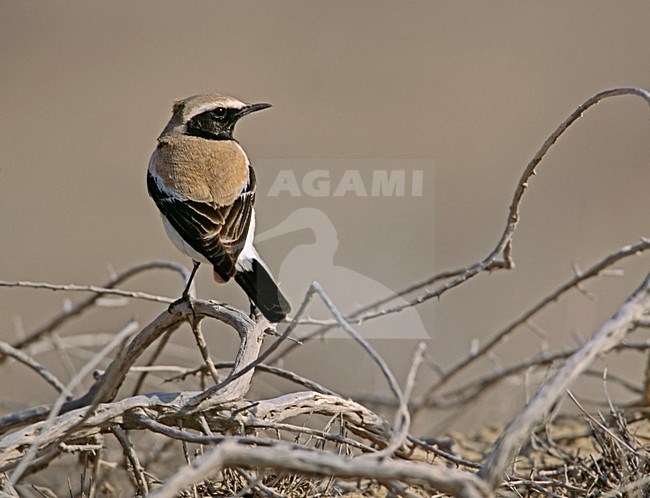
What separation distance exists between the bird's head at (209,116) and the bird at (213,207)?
0.03 meters

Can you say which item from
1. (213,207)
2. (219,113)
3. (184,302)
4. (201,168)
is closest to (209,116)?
(219,113)

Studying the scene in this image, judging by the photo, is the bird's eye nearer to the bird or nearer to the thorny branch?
the bird

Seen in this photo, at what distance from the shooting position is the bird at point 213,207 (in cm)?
432

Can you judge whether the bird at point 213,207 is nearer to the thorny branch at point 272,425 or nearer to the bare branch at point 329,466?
the thorny branch at point 272,425

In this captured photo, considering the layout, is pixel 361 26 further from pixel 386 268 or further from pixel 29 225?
pixel 386 268

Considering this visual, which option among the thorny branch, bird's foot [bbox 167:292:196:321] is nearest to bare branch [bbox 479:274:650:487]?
the thorny branch

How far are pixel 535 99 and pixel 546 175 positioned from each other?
2.88 meters

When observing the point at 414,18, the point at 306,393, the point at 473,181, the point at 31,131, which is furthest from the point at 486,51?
the point at 306,393

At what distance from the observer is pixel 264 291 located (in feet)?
14.2

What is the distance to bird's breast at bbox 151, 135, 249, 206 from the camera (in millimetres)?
4586

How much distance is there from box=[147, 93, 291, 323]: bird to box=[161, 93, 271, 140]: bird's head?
0.03 meters

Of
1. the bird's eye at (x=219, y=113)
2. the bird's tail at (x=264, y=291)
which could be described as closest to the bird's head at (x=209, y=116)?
the bird's eye at (x=219, y=113)

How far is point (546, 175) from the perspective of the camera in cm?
1260

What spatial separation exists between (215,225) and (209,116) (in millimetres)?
1093
